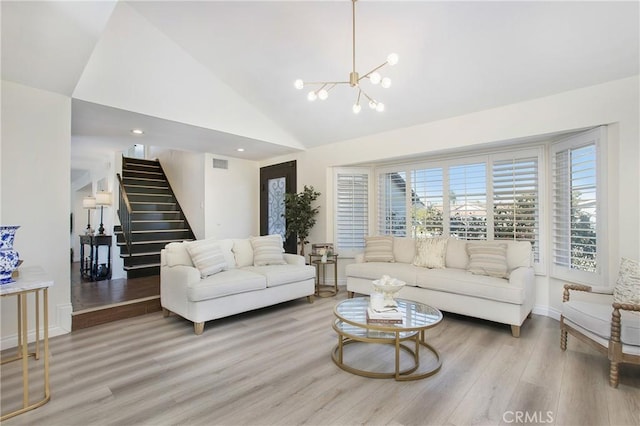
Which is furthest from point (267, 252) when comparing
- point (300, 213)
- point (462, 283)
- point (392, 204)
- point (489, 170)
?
point (489, 170)

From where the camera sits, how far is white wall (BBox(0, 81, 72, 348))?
9.92ft

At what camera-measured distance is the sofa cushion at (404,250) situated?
4.67 meters

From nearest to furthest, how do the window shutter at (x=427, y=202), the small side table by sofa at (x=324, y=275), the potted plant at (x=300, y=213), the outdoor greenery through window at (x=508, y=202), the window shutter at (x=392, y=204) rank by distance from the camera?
the outdoor greenery through window at (x=508, y=202) → the window shutter at (x=427, y=202) → the small side table by sofa at (x=324, y=275) → the window shutter at (x=392, y=204) → the potted plant at (x=300, y=213)

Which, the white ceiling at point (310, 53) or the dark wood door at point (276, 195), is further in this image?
the dark wood door at point (276, 195)

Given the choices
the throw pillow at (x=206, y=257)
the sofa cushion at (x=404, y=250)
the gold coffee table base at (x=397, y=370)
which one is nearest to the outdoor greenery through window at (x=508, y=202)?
the sofa cushion at (x=404, y=250)

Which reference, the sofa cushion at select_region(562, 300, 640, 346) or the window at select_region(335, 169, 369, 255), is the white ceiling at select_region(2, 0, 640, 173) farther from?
the sofa cushion at select_region(562, 300, 640, 346)

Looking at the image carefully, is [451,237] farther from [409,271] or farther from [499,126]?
[499,126]

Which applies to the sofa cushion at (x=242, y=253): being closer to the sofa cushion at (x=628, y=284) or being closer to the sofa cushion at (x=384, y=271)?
the sofa cushion at (x=384, y=271)

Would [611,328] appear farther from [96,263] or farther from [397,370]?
[96,263]

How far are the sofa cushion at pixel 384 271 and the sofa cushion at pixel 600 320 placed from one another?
5.32 ft

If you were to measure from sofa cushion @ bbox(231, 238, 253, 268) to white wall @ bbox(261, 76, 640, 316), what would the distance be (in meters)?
2.42

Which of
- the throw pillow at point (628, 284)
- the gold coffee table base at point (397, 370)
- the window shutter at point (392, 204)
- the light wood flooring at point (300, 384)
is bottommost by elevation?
the light wood flooring at point (300, 384)

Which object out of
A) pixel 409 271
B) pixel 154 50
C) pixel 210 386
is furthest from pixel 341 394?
pixel 154 50

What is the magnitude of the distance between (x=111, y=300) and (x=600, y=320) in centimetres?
514
